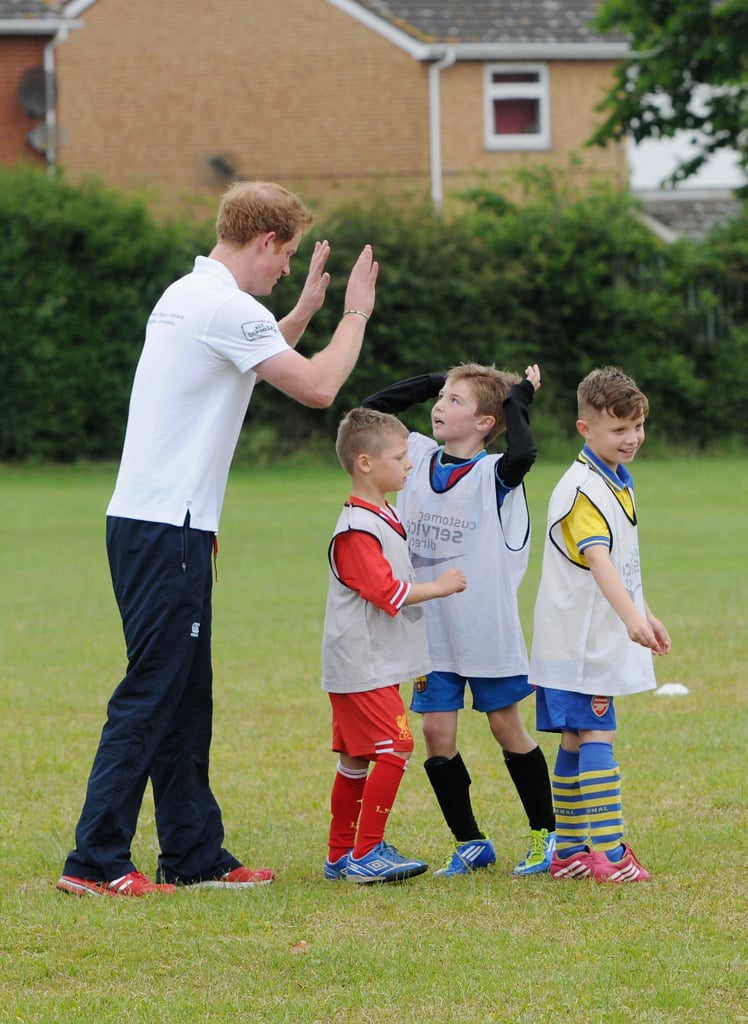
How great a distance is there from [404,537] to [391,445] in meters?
0.34

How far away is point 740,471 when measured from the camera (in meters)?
23.1

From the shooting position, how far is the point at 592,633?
5.23m

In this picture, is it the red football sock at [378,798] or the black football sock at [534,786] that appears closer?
the red football sock at [378,798]

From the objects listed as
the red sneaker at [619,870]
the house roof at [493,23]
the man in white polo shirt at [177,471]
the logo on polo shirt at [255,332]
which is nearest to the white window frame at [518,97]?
the house roof at [493,23]

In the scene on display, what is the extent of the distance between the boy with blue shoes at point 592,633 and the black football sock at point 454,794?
31cm

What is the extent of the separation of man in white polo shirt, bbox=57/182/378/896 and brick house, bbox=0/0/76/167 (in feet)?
97.5

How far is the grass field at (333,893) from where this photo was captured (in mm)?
3934

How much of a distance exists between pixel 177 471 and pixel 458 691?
1233 millimetres

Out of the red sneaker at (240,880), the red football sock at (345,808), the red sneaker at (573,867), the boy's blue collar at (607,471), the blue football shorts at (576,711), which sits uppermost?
the boy's blue collar at (607,471)

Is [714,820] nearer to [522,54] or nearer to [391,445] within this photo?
[391,445]

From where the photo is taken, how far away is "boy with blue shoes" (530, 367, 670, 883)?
5125mm

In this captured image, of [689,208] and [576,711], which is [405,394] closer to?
[576,711]

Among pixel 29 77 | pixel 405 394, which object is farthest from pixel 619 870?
pixel 29 77

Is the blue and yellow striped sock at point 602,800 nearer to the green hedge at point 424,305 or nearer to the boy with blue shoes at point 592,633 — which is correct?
the boy with blue shoes at point 592,633
